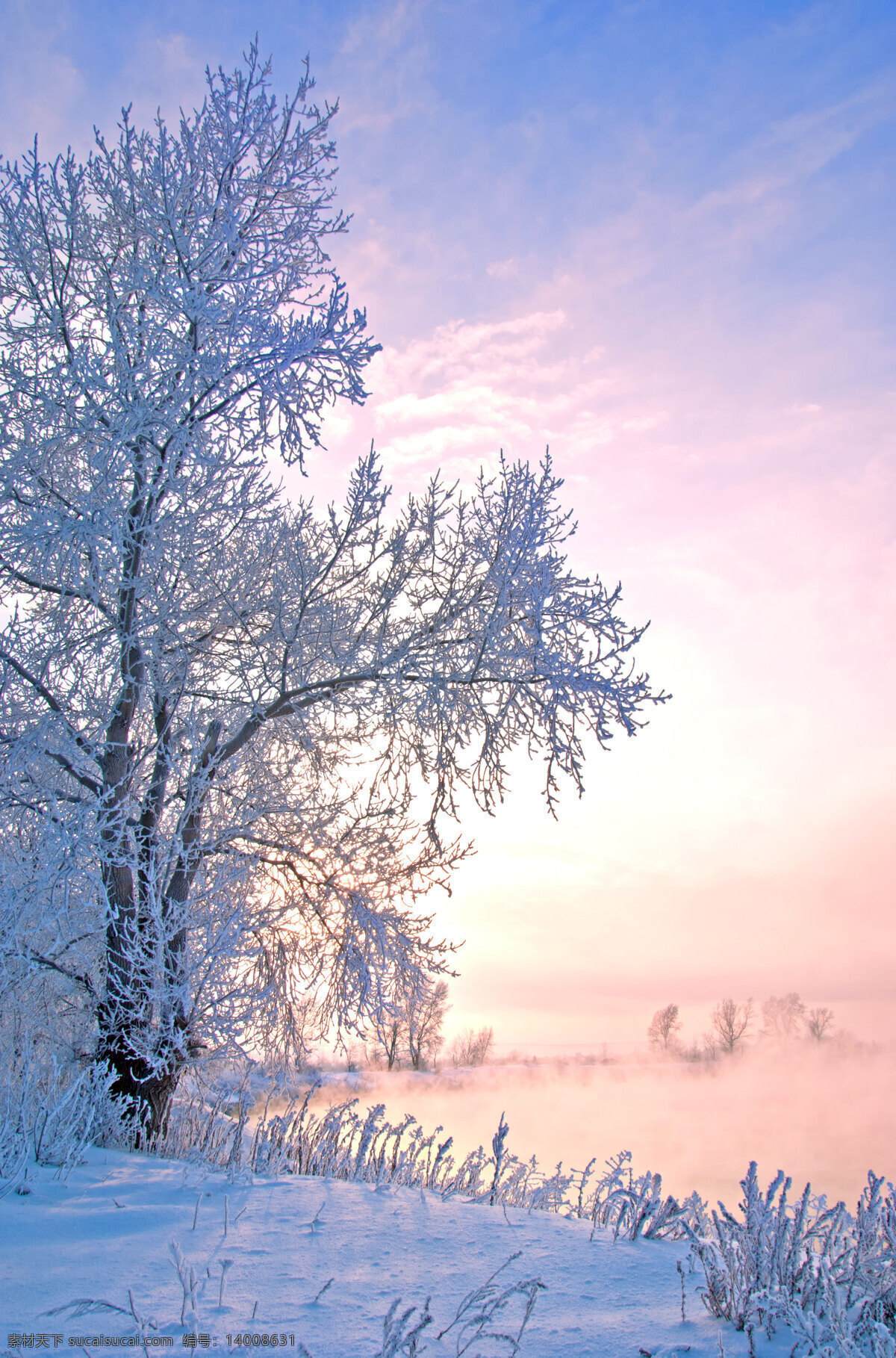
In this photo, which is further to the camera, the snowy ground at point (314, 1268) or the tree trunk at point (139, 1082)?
the tree trunk at point (139, 1082)

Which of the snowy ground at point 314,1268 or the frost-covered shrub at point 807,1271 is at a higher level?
the frost-covered shrub at point 807,1271

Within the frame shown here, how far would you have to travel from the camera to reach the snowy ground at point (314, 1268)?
8.20 ft

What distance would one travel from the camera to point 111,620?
23.2 ft

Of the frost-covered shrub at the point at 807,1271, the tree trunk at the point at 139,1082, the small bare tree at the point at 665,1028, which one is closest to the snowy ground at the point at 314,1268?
the frost-covered shrub at the point at 807,1271

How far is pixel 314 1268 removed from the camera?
304 cm

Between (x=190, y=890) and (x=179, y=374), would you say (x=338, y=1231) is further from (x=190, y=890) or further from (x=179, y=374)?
(x=179, y=374)

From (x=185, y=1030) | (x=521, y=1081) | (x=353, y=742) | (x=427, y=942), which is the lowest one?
(x=521, y=1081)

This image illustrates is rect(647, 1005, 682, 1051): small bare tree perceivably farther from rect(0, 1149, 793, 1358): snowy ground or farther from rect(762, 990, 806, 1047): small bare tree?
rect(0, 1149, 793, 1358): snowy ground

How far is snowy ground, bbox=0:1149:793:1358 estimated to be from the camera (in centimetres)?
250

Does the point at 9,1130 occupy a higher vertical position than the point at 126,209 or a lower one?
lower

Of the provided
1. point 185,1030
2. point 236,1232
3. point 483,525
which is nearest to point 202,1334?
point 236,1232

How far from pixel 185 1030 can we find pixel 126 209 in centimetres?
706

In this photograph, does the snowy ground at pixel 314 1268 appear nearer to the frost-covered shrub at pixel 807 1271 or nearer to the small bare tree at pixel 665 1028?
the frost-covered shrub at pixel 807 1271

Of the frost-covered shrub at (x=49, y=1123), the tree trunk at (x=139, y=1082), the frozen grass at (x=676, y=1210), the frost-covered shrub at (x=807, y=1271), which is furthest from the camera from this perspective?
the tree trunk at (x=139, y=1082)
